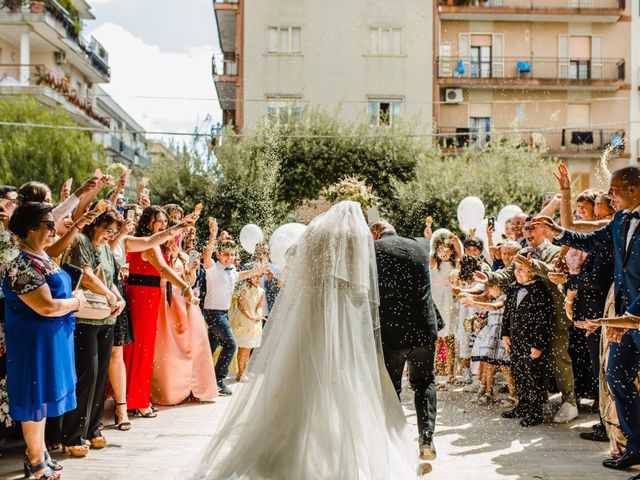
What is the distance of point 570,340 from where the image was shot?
7914 millimetres

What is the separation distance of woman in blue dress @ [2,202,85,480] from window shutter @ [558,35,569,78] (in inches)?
1184

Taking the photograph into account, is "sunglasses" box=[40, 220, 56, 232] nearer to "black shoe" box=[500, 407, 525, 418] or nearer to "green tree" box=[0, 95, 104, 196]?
"black shoe" box=[500, 407, 525, 418]

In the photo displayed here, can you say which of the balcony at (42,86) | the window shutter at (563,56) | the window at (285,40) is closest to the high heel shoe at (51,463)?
the window at (285,40)

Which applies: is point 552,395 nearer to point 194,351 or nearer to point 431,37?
point 194,351

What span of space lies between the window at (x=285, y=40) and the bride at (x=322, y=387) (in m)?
22.9

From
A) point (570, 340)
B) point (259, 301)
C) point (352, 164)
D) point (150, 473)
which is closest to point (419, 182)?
point (352, 164)

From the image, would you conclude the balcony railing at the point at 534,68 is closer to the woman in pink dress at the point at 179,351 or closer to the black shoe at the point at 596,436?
the woman in pink dress at the point at 179,351

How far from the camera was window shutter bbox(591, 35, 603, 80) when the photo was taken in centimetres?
3145

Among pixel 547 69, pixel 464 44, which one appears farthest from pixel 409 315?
pixel 547 69

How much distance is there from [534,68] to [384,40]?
7881 mm

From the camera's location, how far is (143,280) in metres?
7.19

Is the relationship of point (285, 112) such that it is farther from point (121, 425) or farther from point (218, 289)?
point (121, 425)

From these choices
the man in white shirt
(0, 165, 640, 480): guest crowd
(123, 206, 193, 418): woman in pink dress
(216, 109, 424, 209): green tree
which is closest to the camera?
(0, 165, 640, 480): guest crowd

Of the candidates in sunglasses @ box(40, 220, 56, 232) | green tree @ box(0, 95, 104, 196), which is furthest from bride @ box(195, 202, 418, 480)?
green tree @ box(0, 95, 104, 196)
